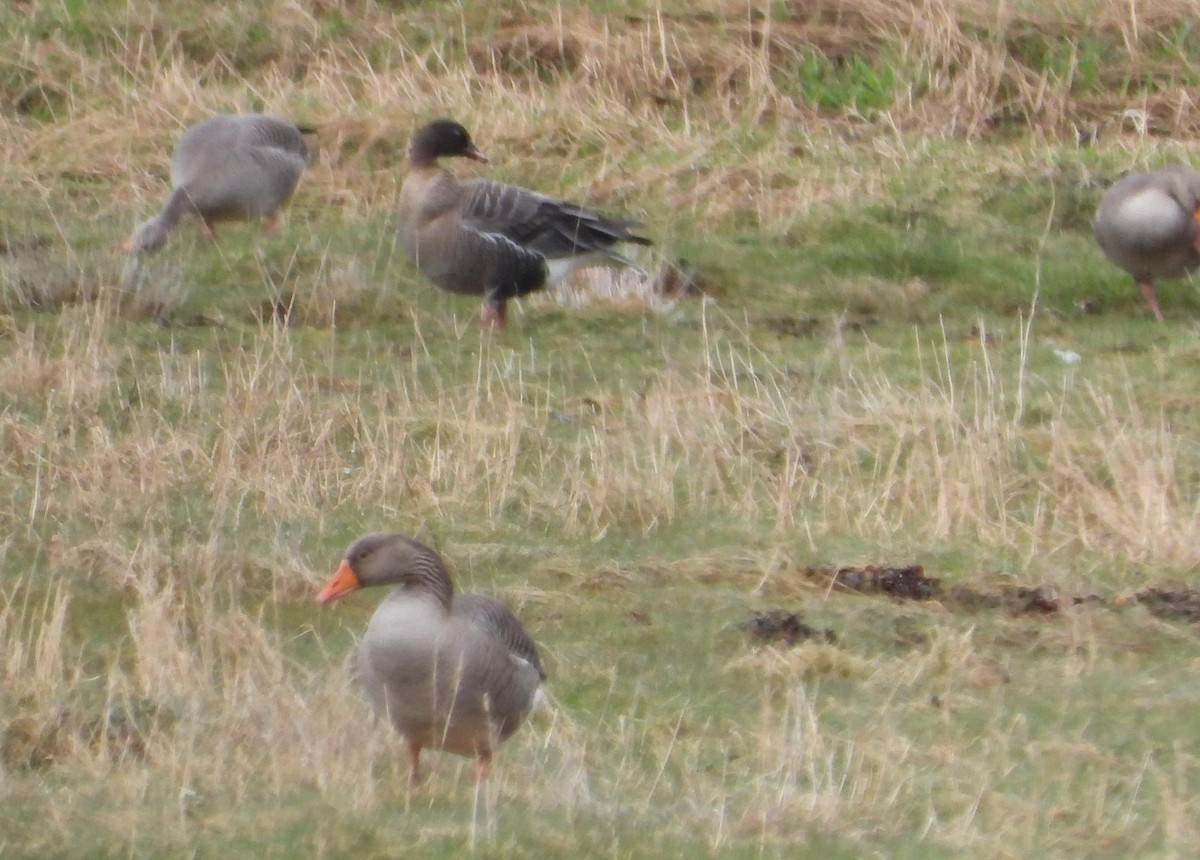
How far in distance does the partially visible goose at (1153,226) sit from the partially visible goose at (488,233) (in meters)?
2.76

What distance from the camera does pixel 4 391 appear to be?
9.84m

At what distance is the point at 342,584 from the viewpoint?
6.25 m

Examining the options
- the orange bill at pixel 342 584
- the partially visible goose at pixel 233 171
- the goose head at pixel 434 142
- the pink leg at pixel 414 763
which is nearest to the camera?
the pink leg at pixel 414 763

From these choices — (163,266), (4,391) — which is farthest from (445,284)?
(4,391)

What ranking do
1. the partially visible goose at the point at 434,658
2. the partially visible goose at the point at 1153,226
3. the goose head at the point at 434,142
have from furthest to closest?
the goose head at the point at 434,142, the partially visible goose at the point at 1153,226, the partially visible goose at the point at 434,658

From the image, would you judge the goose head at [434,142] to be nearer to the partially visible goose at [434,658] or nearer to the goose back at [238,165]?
the goose back at [238,165]

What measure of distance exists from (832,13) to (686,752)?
11.7 meters

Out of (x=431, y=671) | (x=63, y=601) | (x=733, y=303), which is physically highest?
(x=431, y=671)

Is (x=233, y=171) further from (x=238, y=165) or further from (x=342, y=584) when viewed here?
(x=342, y=584)

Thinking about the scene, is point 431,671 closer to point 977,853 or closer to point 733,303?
point 977,853

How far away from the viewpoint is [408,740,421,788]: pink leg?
5.95 m

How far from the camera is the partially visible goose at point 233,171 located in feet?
43.5

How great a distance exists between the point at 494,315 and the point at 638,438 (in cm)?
283

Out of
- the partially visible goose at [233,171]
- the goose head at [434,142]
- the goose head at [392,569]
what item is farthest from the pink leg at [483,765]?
the partially visible goose at [233,171]
